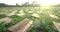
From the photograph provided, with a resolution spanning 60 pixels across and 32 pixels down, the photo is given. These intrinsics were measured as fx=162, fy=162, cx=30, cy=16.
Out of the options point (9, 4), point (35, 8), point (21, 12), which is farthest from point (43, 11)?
point (9, 4)

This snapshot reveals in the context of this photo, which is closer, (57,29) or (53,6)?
(57,29)

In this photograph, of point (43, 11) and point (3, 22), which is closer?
point (3, 22)

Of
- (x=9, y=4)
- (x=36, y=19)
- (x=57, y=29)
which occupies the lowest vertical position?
(x=57, y=29)

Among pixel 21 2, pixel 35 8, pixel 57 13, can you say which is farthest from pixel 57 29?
pixel 21 2

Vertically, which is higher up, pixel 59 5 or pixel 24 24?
pixel 59 5

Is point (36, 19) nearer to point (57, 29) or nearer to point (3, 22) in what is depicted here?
point (57, 29)

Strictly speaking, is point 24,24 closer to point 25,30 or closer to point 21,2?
point 25,30
